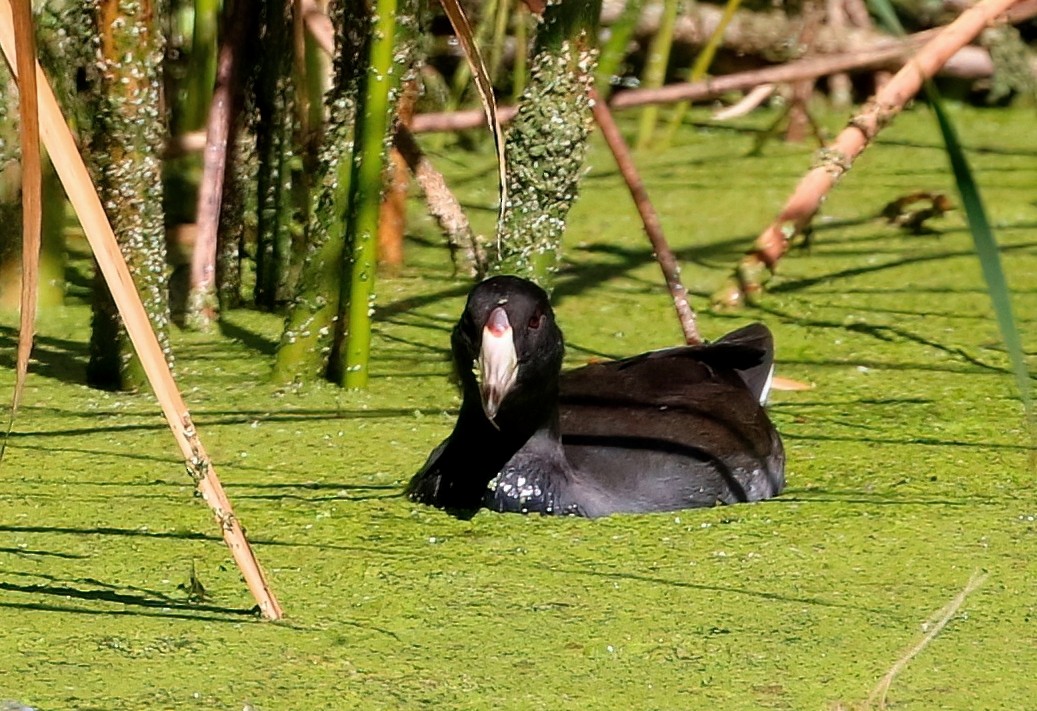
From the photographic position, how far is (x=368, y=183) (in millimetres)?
2801

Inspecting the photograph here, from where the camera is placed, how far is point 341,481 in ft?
8.43

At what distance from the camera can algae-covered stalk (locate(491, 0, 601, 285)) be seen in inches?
108

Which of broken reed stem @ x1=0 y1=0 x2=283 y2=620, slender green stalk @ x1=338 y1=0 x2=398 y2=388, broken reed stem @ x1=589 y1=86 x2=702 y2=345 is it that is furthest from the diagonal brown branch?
broken reed stem @ x1=589 y1=86 x2=702 y2=345

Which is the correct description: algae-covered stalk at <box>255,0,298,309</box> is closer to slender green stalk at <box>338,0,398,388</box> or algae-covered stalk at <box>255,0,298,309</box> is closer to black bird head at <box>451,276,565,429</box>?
slender green stalk at <box>338,0,398,388</box>

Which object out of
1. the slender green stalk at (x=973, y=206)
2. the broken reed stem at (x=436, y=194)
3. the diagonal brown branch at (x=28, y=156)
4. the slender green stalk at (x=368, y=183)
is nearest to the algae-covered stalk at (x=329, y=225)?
the slender green stalk at (x=368, y=183)

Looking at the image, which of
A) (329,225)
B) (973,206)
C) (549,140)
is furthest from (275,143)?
(973,206)

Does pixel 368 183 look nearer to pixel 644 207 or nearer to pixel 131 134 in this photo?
pixel 131 134

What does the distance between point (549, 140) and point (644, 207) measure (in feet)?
0.94

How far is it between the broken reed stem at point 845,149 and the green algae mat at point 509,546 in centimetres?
10

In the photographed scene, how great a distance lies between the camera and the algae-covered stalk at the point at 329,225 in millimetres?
2811

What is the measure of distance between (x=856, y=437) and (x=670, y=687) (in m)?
1.17

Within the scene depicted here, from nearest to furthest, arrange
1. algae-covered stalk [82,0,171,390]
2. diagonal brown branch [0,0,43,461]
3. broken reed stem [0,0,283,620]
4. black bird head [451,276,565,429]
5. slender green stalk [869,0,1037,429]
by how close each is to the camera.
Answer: slender green stalk [869,0,1037,429] → diagonal brown branch [0,0,43,461] → broken reed stem [0,0,283,620] → black bird head [451,276,565,429] → algae-covered stalk [82,0,171,390]

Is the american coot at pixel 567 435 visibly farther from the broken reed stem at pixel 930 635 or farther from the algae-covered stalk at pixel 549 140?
the broken reed stem at pixel 930 635

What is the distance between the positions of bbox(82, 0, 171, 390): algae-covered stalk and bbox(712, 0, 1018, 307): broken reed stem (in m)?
1.34
